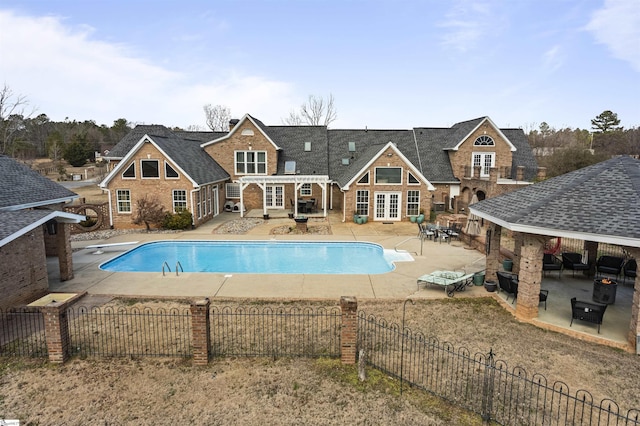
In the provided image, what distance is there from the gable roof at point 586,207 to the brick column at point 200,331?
29.7ft

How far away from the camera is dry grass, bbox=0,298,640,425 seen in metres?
7.23

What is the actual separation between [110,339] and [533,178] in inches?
1420

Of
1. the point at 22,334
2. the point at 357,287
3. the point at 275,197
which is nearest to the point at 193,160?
the point at 275,197

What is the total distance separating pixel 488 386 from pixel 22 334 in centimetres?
1186

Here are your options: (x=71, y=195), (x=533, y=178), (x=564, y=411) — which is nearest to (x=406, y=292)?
(x=564, y=411)

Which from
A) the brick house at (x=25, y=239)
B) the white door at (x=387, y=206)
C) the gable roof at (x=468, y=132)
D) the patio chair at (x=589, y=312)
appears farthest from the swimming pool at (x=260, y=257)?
the gable roof at (x=468, y=132)

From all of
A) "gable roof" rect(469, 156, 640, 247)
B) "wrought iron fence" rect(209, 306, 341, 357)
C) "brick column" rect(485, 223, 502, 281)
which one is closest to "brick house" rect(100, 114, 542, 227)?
"brick column" rect(485, 223, 502, 281)

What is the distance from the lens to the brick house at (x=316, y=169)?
2538cm

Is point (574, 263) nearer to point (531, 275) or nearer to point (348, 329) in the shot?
point (531, 275)

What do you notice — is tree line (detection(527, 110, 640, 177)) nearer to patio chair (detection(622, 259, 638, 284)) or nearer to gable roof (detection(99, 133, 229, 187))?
patio chair (detection(622, 259, 638, 284))

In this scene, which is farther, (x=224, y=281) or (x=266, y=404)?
(x=224, y=281)

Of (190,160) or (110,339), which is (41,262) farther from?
(190,160)

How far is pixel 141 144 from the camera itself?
2464 centimetres

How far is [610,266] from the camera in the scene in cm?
1519
